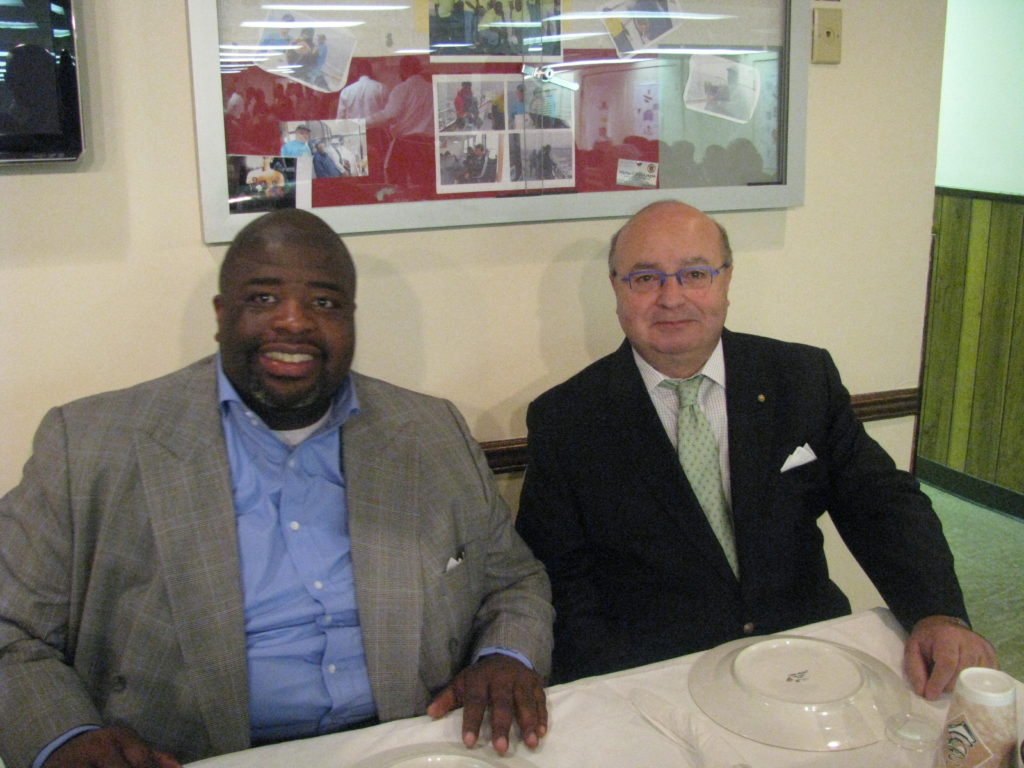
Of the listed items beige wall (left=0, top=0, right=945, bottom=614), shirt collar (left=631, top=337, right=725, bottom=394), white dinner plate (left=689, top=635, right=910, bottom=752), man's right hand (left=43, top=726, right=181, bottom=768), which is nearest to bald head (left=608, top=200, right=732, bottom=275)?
shirt collar (left=631, top=337, right=725, bottom=394)

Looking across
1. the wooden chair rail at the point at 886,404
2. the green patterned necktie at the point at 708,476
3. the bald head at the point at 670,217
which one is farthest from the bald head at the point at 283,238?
the wooden chair rail at the point at 886,404

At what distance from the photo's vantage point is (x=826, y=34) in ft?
7.23

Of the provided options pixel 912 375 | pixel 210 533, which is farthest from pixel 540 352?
pixel 912 375

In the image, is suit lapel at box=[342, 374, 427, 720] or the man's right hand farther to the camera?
suit lapel at box=[342, 374, 427, 720]

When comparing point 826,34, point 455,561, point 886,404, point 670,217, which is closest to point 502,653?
point 455,561

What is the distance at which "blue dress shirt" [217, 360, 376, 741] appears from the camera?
4.72ft

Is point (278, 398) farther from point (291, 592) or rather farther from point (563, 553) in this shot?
point (563, 553)

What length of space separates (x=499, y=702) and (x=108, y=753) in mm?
515

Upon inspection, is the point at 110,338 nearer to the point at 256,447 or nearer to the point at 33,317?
the point at 33,317

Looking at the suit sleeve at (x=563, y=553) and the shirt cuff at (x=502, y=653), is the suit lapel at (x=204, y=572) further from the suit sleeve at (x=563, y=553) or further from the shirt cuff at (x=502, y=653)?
the suit sleeve at (x=563, y=553)

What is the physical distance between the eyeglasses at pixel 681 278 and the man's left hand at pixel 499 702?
78cm

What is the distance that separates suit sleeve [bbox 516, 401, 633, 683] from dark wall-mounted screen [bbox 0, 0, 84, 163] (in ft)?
3.26

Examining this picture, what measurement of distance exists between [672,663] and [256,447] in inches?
28.8

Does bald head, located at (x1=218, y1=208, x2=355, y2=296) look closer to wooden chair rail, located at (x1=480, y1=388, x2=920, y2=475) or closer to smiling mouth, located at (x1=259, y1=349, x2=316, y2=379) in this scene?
smiling mouth, located at (x1=259, y1=349, x2=316, y2=379)
